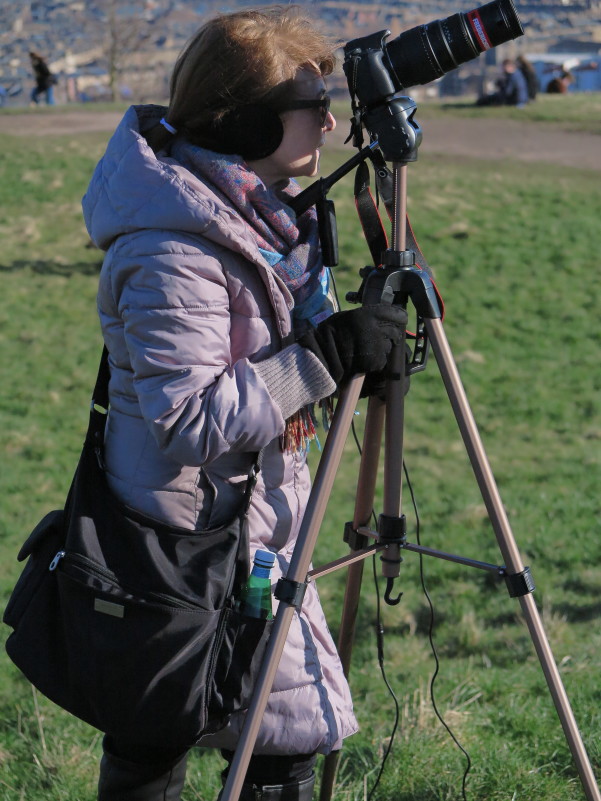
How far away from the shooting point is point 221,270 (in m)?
1.94

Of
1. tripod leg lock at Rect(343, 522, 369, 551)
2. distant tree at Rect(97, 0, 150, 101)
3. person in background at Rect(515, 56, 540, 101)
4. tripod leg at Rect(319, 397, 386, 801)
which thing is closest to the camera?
tripod leg at Rect(319, 397, 386, 801)

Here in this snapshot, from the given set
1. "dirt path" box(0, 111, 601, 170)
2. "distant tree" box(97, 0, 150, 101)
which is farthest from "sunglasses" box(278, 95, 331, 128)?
"distant tree" box(97, 0, 150, 101)

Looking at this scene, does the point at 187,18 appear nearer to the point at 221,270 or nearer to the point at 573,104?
the point at 573,104

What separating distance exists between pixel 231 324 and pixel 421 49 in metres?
0.67

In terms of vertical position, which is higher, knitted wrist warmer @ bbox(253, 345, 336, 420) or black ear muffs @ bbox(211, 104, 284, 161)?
black ear muffs @ bbox(211, 104, 284, 161)

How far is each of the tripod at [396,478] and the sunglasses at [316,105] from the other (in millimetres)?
189

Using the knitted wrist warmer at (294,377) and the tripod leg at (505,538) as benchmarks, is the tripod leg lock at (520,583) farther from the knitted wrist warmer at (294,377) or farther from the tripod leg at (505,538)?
the knitted wrist warmer at (294,377)

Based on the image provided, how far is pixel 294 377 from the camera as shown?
194 centimetres

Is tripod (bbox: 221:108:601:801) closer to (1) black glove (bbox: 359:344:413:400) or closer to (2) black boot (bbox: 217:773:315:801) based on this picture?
(1) black glove (bbox: 359:344:413:400)

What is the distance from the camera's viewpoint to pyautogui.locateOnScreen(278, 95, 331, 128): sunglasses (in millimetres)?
2062

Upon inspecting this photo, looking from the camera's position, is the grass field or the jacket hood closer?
the jacket hood

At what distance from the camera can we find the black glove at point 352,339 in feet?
6.49

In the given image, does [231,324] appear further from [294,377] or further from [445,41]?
[445,41]

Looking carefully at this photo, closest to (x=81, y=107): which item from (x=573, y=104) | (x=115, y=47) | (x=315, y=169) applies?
(x=573, y=104)
